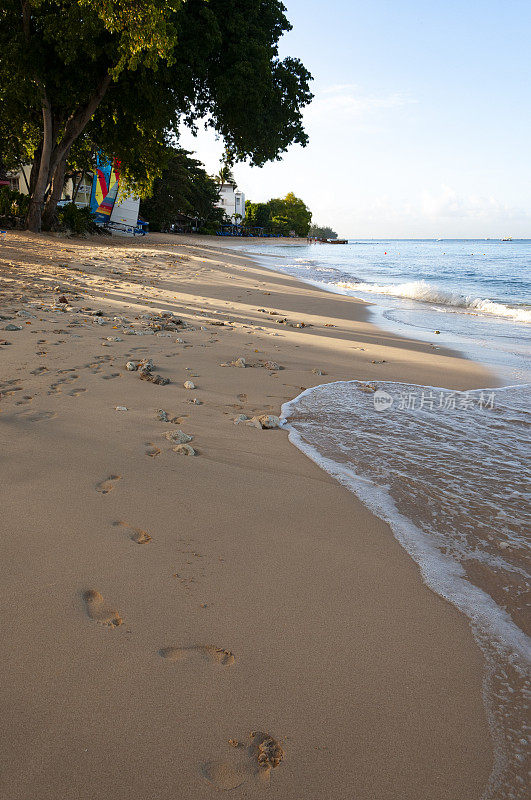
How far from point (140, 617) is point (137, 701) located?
37 centimetres

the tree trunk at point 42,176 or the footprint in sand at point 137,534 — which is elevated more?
the tree trunk at point 42,176

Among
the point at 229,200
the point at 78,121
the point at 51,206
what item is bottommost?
the point at 51,206

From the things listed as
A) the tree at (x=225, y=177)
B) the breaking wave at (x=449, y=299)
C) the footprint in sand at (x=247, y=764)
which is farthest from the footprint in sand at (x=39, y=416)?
the tree at (x=225, y=177)

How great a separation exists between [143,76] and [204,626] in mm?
19354

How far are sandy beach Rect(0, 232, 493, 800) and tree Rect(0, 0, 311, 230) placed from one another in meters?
13.2

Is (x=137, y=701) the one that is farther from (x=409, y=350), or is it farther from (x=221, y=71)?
(x=221, y=71)

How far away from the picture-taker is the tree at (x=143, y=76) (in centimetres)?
1544

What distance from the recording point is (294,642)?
195cm

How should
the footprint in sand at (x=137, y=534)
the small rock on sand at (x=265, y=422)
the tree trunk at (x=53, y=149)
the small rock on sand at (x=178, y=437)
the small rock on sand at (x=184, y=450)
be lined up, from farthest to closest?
the tree trunk at (x=53, y=149)
the small rock on sand at (x=265, y=422)
the small rock on sand at (x=178, y=437)
the small rock on sand at (x=184, y=450)
the footprint in sand at (x=137, y=534)

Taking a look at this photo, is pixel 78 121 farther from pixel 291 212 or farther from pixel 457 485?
pixel 291 212

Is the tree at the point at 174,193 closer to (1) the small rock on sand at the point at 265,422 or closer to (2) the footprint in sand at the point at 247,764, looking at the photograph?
(1) the small rock on sand at the point at 265,422

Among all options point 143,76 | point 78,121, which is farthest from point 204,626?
point 78,121

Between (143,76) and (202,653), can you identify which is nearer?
(202,653)

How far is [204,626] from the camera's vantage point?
1981 mm
